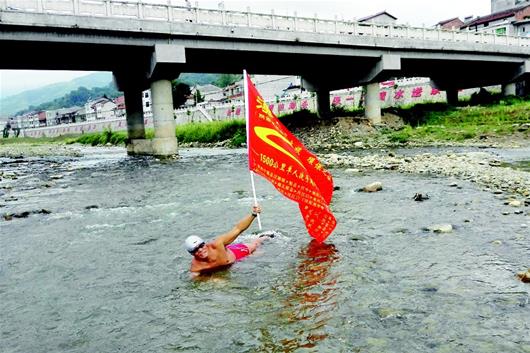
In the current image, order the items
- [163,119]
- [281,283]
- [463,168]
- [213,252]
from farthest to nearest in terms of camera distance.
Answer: [163,119] → [463,168] → [213,252] → [281,283]

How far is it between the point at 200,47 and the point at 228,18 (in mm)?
2315

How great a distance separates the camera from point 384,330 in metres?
Result: 4.51

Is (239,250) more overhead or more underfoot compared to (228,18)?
more underfoot

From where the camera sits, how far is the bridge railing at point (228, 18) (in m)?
22.9

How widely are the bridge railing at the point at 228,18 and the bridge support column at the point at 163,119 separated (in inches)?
167

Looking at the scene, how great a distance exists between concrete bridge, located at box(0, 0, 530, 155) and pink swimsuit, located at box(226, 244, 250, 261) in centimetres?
1969

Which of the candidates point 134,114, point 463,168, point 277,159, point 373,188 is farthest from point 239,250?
point 134,114

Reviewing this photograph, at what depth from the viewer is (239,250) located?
7359 millimetres

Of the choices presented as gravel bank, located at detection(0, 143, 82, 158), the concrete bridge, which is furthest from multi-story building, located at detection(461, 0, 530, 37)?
gravel bank, located at detection(0, 143, 82, 158)

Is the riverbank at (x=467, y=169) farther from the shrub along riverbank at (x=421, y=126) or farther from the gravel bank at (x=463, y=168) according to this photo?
the shrub along riverbank at (x=421, y=126)

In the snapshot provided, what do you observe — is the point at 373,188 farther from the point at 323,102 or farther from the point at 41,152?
the point at 41,152

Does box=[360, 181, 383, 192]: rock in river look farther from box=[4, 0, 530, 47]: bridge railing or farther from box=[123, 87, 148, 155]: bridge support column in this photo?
box=[123, 87, 148, 155]: bridge support column

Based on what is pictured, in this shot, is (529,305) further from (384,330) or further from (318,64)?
(318,64)

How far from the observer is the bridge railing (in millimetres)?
22875
